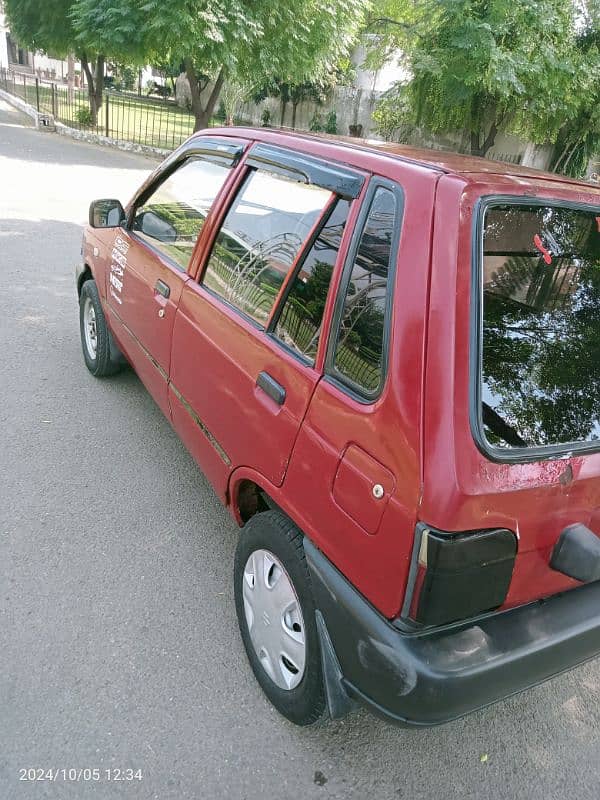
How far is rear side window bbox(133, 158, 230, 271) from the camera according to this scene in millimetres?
Result: 2910

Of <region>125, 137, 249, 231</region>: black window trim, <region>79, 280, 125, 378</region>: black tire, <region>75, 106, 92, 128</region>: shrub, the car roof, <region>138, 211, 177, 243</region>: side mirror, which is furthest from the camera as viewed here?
<region>75, 106, 92, 128</region>: shrub

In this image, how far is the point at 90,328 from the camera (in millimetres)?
4523

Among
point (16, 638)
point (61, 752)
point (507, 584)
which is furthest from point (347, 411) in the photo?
point (16, 638)

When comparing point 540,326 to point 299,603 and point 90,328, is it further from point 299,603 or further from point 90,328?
point 90,328

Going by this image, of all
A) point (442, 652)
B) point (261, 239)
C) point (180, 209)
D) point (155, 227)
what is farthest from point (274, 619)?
point (155, 227)

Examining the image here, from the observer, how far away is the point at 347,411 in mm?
1761

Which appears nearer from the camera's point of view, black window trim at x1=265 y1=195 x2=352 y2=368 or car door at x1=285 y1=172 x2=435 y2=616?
car door at x1=285 y1=172 x2=435 y2=616

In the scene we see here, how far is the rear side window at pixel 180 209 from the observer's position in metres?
2.91

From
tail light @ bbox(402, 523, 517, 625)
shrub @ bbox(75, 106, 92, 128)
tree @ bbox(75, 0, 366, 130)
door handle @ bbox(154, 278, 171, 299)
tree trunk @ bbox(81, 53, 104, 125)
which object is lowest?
tail light @ bbox(402, 523, 517, 625)

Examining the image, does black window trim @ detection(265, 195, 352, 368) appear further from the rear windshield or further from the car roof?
the rear windshield

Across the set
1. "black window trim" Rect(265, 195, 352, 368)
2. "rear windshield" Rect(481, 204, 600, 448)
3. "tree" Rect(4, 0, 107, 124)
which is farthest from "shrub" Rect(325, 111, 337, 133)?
"rear windshield" Rect(481, 204, 600, 448)

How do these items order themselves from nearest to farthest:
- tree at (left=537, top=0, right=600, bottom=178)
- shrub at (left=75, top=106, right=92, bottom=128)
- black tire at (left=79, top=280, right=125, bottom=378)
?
black tire at (left=79, top=280, right=125, bottom=378) < tree at (left=537, top=0, right=600, bottom=178) < shrub at (left=75, top=106, right=92, bottom=128)

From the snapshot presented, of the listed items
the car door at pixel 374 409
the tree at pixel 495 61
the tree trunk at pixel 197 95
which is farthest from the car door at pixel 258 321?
the tree trunk at pixel 197 95

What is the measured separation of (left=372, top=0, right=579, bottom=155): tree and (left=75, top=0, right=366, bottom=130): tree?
323 centimetres
